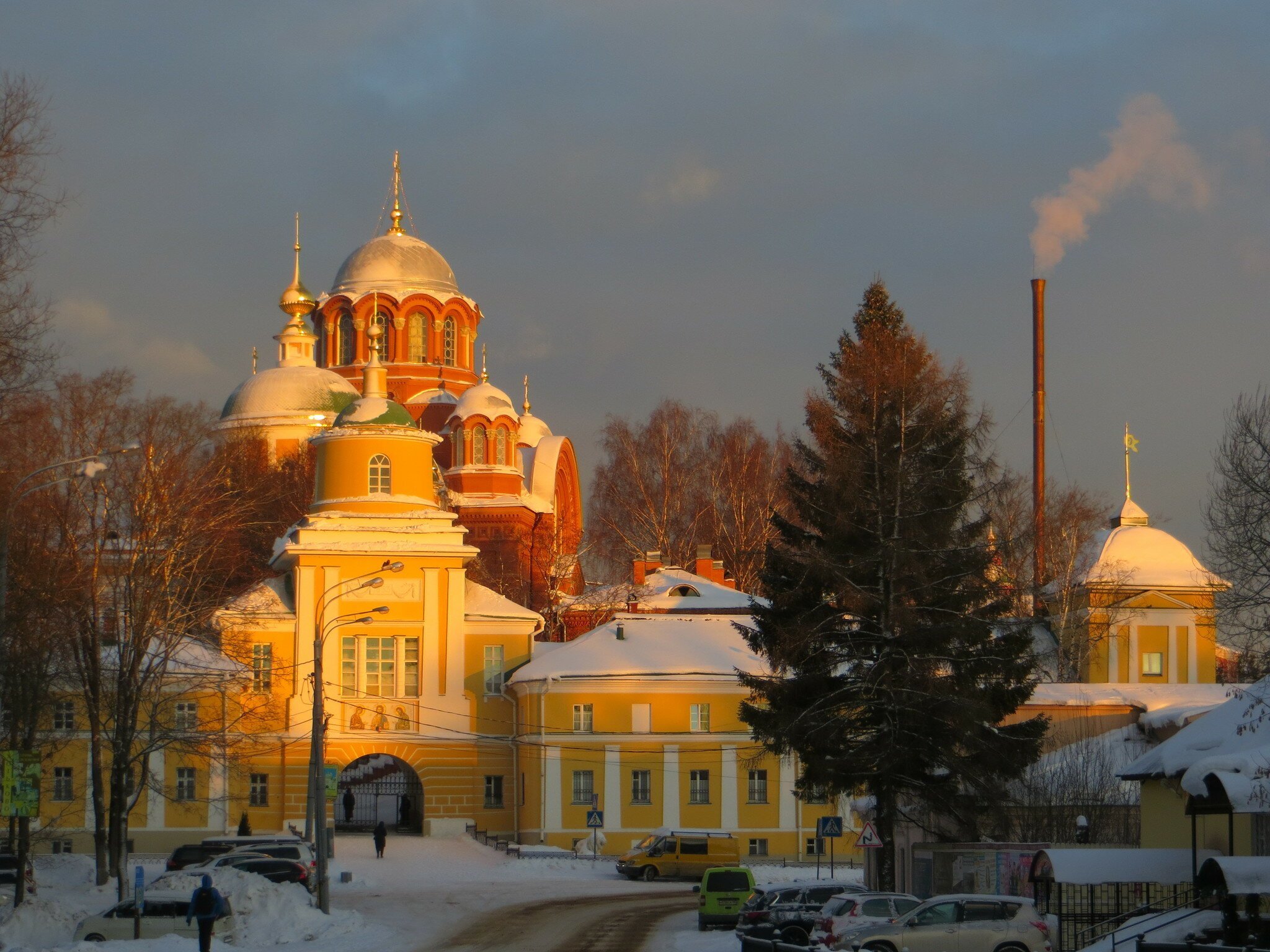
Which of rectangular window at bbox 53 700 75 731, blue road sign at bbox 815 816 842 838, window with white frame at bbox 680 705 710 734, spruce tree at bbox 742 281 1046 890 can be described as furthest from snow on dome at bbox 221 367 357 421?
spruce tree at bbox 742 281 1046 890

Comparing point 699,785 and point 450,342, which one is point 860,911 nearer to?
point 699,785

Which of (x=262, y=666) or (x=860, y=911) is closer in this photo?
(x=860, y=911)

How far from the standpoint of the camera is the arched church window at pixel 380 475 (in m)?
53.9

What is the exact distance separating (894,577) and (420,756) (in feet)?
83.5

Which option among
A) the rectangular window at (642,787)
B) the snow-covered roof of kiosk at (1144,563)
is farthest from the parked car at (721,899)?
the snow-covered roof of kiosk at (1144,563)

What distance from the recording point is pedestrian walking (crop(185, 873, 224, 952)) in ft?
79.0

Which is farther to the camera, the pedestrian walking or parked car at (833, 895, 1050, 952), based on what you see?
the pedestrian walking

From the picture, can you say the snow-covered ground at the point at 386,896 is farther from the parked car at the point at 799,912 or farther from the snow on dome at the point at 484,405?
the snow on dome at the point at 484,405

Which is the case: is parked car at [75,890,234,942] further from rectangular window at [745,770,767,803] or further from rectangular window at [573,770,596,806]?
rectangular window at [745,770,767,803]

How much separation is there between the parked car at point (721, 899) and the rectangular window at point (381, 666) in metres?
21.5

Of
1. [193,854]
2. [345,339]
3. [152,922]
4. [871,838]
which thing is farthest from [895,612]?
[345,339]

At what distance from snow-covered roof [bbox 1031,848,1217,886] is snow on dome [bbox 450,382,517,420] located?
47.1 meters

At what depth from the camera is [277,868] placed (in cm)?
3441

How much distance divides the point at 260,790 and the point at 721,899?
22.9 meters
